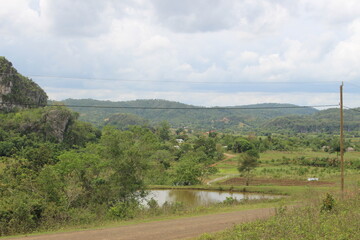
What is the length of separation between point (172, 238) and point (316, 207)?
308 inches

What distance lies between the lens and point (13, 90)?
105 metres

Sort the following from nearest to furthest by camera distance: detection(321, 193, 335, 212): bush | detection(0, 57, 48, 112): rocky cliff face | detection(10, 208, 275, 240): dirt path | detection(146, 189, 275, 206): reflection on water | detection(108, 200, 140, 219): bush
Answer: detection(10, 208, 275, 240): dirt path
detection(321, 193, 335, 212): bush
detection(108, 200, 140, 219): bush
detection(146, 189, 275, 206): reflection on water
detection(0, 57, 48, 112): rocky cliff face

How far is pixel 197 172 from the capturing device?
157ft

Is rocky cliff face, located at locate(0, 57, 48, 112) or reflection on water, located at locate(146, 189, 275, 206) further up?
rocky cliff face, located at locate(0, 57, 48, 112)

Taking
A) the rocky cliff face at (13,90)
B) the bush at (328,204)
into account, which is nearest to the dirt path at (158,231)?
the bush at (328,204)

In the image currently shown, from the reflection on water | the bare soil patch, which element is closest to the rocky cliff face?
the reflection on water

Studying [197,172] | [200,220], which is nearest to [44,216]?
[200,220]

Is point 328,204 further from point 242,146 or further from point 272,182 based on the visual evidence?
point 242,146

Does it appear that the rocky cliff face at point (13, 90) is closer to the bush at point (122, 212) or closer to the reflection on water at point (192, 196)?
the reflection on water at point (192, 196)

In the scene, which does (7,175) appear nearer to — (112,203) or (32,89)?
(112,203)

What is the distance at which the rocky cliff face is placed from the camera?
100m

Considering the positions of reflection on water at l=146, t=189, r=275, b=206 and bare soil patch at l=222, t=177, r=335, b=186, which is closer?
reflection on water at l=146, t=189, r=275, b=206

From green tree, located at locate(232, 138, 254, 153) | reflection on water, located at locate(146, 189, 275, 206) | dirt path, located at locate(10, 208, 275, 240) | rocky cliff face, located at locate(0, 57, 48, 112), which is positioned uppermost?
rocky cliff face, located at locate(0, 57, 48, 112)

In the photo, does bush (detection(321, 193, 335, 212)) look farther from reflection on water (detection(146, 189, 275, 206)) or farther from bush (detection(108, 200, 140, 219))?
reflection on water (detection(146, 189, 275, 206))
